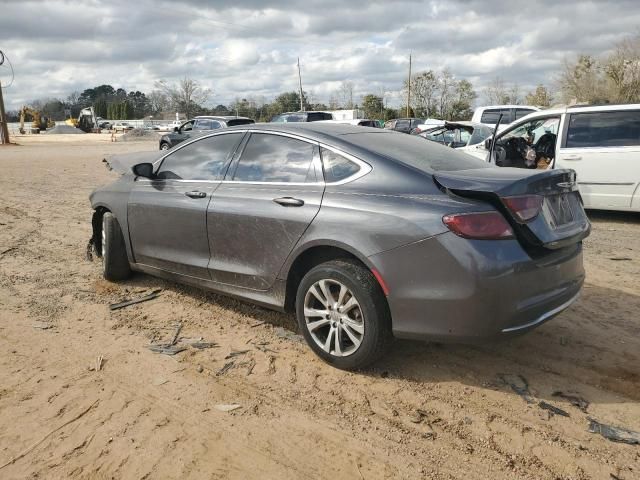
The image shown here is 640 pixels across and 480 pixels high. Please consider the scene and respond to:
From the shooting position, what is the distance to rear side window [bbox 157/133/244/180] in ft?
14.3

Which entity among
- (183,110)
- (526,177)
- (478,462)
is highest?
(183,110)

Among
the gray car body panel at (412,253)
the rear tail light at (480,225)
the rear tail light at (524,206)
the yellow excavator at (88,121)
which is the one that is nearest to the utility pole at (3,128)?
the yellow excavator at (88,121)

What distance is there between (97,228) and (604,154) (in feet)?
24.0

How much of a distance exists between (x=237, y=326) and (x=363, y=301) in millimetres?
1442

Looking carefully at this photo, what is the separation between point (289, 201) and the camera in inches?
146

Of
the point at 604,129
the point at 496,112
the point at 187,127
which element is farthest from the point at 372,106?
the point at 604,129

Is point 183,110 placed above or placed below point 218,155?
above

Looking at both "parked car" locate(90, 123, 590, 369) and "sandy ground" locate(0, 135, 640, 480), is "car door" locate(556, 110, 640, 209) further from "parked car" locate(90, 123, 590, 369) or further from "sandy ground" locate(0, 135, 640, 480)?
"parked car" locate(90, 123, 590, 369)

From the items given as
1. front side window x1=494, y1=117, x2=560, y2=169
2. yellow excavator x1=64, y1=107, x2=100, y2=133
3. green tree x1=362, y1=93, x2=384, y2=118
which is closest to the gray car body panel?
front side window x1=494, y1=117, x2=560, y2=169

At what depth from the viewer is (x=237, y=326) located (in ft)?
14.1

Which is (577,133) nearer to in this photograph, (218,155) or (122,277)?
(218,155)

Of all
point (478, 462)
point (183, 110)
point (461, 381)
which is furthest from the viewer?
point (183, 110)

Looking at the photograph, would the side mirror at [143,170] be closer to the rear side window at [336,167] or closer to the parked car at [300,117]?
the rear side window at [336,167]

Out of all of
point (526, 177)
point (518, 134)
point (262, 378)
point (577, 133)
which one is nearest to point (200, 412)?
point (262, 378)
